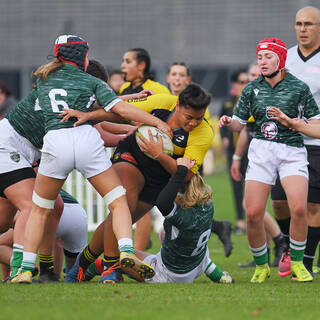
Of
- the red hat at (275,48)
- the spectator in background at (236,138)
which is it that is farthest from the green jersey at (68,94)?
the spectator in background at (236,138)

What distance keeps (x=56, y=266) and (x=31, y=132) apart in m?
1.39

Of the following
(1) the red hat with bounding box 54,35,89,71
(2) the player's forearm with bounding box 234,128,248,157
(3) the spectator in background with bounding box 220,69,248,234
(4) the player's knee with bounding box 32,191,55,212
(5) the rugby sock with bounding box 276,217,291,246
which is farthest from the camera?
(3) the spectator in background with bounding box 220,69,248,234

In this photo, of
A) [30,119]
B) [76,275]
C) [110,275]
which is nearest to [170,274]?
[110,275]

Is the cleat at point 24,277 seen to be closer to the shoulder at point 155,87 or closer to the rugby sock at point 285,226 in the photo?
the rugby sock at point 285,226

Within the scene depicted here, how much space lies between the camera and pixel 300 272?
7.30 metres

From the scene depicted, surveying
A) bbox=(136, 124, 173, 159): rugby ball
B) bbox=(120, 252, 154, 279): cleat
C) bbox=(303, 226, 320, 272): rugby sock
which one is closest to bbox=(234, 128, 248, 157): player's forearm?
bbox=(303, 226, 320, 272): rugby sock

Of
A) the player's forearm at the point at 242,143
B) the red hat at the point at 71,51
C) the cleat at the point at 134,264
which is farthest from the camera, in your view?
the player's forearm at the point at 242,143

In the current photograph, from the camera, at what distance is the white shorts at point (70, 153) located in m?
6.46

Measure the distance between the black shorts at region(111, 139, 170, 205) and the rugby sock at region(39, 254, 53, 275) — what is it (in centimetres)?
94

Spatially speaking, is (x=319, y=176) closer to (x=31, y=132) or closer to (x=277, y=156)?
(x=277, y=156)

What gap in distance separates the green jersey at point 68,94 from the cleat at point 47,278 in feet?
4.35

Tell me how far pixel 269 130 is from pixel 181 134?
812 mm

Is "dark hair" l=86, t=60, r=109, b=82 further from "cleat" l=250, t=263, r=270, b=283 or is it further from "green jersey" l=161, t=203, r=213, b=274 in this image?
"cleat" l=250, t=263, r=270, b=283

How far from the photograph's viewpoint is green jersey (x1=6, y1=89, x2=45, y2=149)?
22.6 ft
